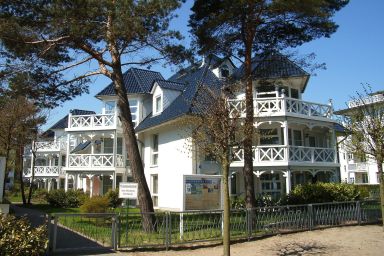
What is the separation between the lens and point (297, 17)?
16859 millimetres

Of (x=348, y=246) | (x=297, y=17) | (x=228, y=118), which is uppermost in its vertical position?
(x=297, y=17)

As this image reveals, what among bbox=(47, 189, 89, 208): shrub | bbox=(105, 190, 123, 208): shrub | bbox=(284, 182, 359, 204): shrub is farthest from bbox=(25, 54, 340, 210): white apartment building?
bbox=(47, 189, 89, 208): shrub

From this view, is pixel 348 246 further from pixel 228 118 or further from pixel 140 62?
pixel 140 62

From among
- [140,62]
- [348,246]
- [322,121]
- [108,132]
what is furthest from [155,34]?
[108,132]

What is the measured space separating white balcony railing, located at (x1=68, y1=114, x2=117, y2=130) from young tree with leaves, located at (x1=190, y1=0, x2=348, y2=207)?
15.9m

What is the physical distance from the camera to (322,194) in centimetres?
2030

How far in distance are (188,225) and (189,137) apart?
5.57m

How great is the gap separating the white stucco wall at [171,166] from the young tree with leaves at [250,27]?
7348mm

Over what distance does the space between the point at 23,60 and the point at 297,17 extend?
11.6 m

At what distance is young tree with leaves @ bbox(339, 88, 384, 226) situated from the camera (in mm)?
15648

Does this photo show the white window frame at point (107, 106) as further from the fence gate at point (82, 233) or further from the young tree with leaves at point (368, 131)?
the young tree with leaves at point (368, 131)

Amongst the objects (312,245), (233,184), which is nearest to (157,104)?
(233,184)

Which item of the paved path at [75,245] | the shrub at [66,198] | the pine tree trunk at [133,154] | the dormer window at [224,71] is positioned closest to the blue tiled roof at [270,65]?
the pine tree trunk at [133,154]

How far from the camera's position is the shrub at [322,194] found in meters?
20.3
